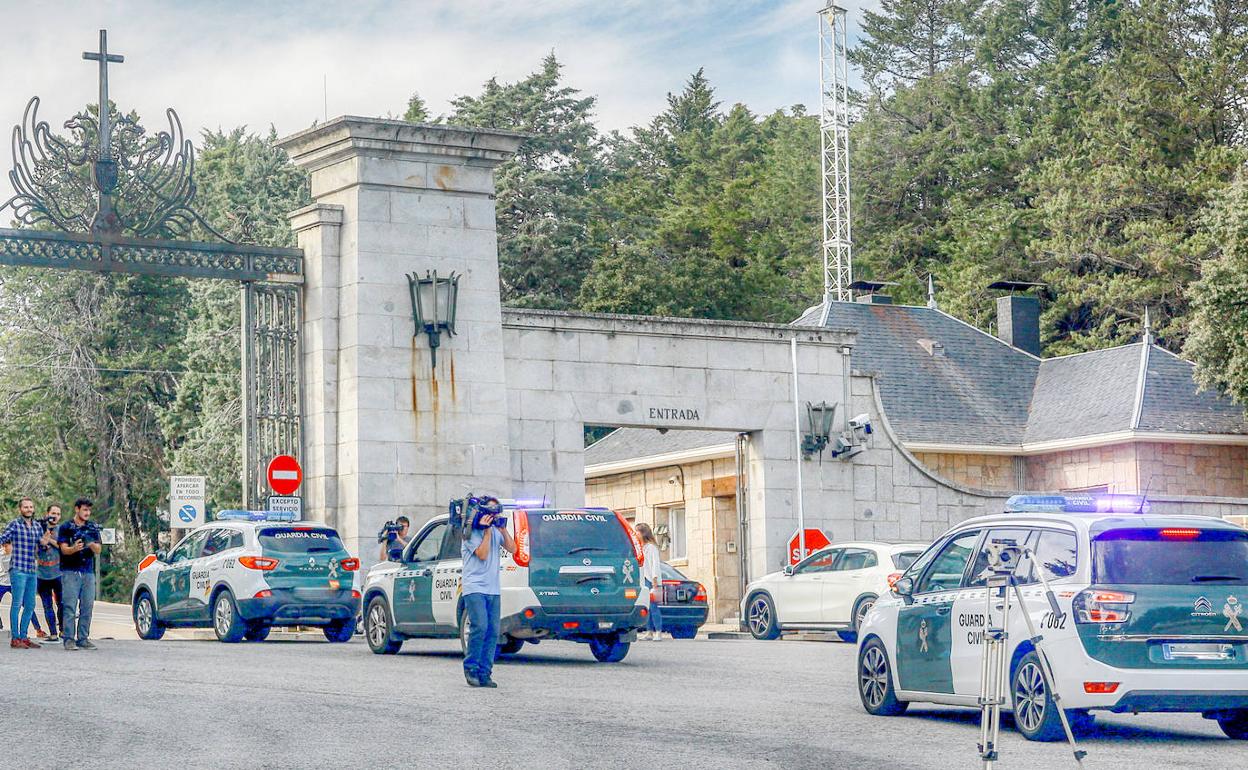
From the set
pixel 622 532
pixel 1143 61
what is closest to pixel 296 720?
pixel 622 532

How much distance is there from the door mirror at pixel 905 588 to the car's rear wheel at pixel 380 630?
7.72 m

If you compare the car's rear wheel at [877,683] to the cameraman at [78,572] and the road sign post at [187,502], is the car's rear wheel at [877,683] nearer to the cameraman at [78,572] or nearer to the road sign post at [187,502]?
the cameraman at [78,572]

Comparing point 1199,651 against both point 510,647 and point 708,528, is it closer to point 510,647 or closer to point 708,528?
point 510,647

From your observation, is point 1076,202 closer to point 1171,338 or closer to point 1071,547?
point 1171,338

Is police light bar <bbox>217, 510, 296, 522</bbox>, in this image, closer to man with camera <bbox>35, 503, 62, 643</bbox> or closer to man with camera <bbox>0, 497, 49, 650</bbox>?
man with camera <bbox>35, 503, 62, 643</bbox>

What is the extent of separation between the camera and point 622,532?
1908 cm

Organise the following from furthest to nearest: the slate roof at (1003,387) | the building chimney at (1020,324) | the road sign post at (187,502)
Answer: the building chimney at (1020,324), the slate roof at (1003,387), the road sign post at (187,502)

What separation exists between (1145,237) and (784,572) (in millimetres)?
28217

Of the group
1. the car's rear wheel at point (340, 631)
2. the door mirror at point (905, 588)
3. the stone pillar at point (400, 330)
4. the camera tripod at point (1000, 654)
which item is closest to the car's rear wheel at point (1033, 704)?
the camera tripod at point (1000, 654)

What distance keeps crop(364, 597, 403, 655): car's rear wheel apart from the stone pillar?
14.5 feet

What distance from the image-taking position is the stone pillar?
25.4 meters

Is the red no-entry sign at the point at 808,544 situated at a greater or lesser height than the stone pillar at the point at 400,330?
lesser

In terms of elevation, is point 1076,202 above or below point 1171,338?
above

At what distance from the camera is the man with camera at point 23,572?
20.5 metres
